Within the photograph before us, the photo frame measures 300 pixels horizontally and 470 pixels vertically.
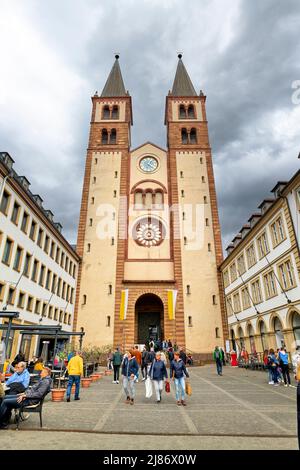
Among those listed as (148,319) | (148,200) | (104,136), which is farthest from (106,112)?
(148,319)

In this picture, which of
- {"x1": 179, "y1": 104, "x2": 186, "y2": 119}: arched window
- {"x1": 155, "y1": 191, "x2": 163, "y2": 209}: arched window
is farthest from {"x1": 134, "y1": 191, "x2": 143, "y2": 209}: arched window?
{"x1": 179, "y1": 104, "x2": 186, "y2": 119}: arched window

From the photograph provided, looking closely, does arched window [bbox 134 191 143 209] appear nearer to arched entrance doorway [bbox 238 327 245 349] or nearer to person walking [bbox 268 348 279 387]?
arched entrance doorway [bbox 238 327 245 349]

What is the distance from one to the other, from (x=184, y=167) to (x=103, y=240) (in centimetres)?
1440

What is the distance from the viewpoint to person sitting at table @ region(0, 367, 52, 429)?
6938 millimetres


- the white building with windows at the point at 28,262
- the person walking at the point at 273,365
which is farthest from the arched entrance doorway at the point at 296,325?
the white building with windows at the point at 28,262

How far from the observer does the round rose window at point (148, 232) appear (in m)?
36.9

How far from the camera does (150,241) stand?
37.0 meters

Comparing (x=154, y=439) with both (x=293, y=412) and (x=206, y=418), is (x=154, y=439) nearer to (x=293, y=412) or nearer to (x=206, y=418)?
(x=206, y=418)

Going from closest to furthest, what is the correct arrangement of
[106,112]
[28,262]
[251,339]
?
1. [28,262]
2. [251,339]
3. [106,112]

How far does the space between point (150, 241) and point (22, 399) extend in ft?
99.3

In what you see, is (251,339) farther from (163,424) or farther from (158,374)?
(163,424)

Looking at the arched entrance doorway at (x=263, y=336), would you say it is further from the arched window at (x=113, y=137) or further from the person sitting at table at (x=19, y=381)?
the arched window at (x=113, y=137)
